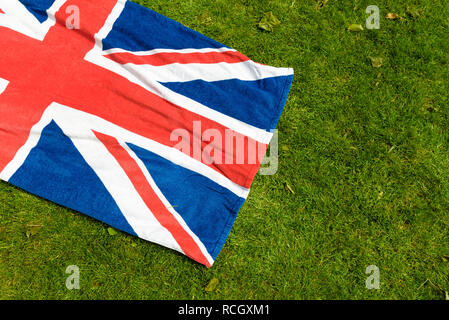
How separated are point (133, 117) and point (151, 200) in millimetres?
784

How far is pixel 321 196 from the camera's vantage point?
2910mm

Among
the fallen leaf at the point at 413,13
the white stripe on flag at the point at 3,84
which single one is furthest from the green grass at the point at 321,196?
the white stripe on flag at the point at 3,84

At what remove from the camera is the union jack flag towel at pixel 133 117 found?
2740mm

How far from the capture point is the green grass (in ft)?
8.96

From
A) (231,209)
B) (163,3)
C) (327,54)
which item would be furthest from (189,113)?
A: (327,54)

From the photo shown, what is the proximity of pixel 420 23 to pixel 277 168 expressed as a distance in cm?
219

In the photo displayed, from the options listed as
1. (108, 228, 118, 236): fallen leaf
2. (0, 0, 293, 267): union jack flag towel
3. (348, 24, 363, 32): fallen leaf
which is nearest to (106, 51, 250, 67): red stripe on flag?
(0, 0, 293, 267): union jack flag towel

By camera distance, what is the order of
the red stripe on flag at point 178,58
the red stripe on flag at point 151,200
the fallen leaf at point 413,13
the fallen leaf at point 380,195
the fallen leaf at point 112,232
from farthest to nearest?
the fallen leaf at point 413,13 → the red stripe on flag at point 178,58 → the fallen leaf at point 380,195 → the fallen leaf at point 112,232 → the red stripe on flag at point 151,200

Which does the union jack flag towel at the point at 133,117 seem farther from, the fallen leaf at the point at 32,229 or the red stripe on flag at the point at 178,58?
the fallen leaf at the point at 32,229

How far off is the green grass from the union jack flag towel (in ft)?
0.73

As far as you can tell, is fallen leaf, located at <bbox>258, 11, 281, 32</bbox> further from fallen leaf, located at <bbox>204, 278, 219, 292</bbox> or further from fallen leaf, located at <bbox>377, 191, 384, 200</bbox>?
fallen leaf, located at <bbox>204, 278, 219, 292</bbox>

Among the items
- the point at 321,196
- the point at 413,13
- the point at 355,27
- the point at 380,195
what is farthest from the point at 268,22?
the point at 380,195

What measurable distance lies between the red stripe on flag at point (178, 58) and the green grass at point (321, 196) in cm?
25
